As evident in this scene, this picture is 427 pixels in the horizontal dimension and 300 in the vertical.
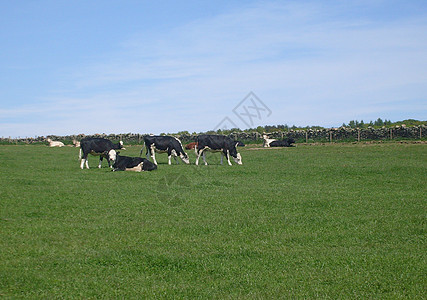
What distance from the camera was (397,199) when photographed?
12797 mm

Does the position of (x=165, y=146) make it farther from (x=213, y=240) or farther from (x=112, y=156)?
(x=213, y=240)

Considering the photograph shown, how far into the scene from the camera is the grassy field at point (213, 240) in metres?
6.58

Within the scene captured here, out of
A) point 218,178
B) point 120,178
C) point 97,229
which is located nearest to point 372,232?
point 97,229

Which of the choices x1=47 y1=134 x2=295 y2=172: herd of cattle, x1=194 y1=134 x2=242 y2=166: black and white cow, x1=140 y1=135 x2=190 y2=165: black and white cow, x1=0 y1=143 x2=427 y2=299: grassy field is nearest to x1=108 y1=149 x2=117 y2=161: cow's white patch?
x1=47 y1=134 x2=295 y2=172: herd of cattle

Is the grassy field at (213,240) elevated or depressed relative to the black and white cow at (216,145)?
depressed

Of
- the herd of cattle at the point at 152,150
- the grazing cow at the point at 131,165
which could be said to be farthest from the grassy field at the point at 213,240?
the herd of cattle at the point at 152,150

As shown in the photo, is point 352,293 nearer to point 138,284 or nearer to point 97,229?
point 138,284

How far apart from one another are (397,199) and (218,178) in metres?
7.44

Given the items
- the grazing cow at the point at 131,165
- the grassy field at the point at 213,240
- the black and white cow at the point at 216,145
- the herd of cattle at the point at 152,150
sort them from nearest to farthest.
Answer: the grassy field at the point at 213,240
the grazing cow at the point at 131,165
the herd of cattle at the point at 152,150
the black and white cow at the point at 216,145

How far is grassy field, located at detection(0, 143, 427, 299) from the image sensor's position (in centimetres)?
658

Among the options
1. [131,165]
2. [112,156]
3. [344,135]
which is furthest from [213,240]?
[344,135]

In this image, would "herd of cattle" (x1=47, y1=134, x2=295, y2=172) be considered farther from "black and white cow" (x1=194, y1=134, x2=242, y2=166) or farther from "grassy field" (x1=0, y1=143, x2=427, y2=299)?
"grassy field" (x1=0, y1=143, x2=427, y2=299)

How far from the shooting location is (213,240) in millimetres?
8867

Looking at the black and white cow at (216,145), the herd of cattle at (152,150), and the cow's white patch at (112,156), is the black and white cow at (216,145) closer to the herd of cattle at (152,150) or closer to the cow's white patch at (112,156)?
the herd of cattle at (152,150)
